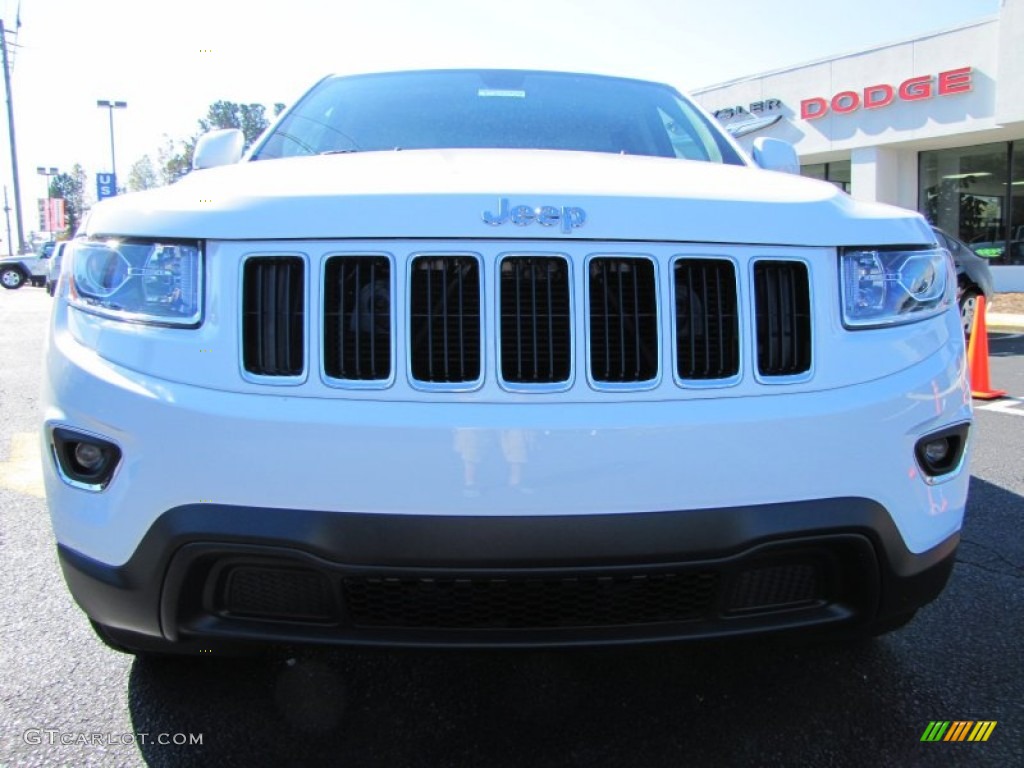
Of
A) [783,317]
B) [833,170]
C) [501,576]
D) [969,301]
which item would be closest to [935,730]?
[783,317]

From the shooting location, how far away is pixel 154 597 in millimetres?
1643

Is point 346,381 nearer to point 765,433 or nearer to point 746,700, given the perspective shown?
point 765,433

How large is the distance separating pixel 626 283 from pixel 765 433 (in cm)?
39

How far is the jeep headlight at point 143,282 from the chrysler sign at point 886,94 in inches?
762

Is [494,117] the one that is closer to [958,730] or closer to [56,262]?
[958,730]

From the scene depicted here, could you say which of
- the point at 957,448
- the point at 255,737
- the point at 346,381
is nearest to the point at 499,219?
the point at 346,381

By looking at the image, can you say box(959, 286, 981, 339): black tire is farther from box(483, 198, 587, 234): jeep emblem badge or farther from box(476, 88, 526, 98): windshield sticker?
box(483, 198, 587, 234): jeep emblem badge

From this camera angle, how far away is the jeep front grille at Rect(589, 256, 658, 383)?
64.7 inches

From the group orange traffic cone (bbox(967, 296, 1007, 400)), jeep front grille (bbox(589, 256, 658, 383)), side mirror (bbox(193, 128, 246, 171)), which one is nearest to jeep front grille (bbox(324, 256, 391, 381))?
jeep front grille (bbox(589, 256, 658, 383))

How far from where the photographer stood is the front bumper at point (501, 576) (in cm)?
155

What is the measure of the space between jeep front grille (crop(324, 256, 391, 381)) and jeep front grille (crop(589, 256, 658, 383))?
0.40 metres

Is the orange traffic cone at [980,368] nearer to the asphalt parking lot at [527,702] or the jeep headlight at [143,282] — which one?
the asphalt parking lot at [527,702]

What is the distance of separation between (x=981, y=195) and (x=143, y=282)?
21.1 m

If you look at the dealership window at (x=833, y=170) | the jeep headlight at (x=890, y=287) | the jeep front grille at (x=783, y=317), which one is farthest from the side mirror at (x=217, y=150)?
the dealership window at (x=833, y=170)
